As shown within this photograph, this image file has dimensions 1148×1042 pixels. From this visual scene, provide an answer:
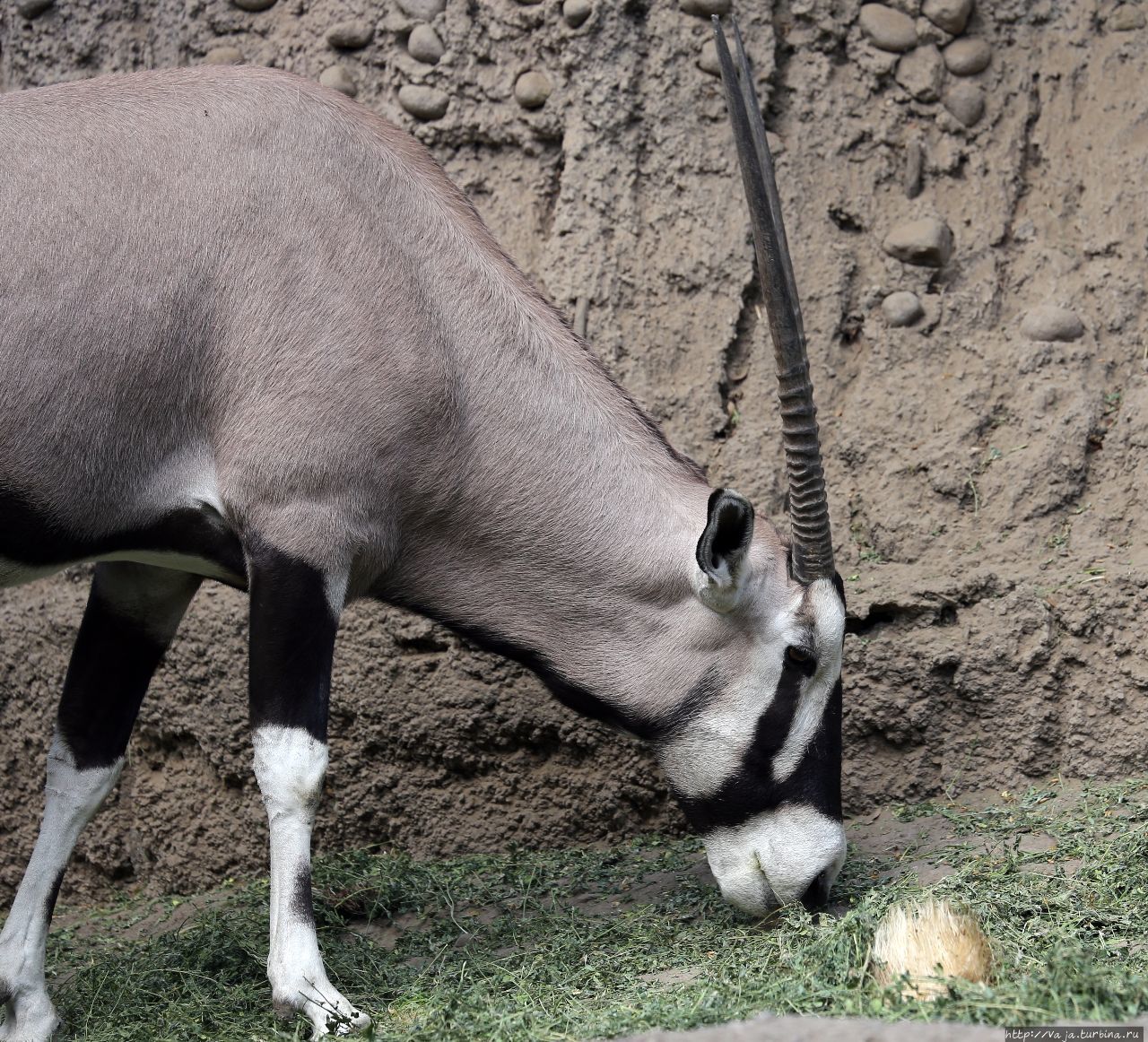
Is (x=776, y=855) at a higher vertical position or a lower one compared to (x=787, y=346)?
lower

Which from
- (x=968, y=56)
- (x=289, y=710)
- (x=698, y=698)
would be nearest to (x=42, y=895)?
(x=289, y=710)

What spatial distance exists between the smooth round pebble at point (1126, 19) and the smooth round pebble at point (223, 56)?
367 cm

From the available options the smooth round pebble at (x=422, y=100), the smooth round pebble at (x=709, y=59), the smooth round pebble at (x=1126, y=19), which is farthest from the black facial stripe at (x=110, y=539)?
the smooth round pebble at (x=1126, y=19)

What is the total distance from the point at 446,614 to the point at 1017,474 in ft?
7.90

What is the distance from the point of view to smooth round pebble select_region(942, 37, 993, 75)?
19.6 ft

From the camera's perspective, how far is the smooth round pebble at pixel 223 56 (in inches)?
243

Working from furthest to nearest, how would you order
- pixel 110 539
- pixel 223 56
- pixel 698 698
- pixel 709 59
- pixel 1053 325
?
1. pixel 223 56
2. pixel 709 59
3. pixel 1053 325
4. pixel 698 698
5. pixel 110 539

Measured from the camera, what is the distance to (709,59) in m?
5.94

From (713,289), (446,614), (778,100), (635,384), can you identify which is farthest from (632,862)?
(778,100)

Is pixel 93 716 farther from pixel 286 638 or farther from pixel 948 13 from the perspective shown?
pixel 948 13

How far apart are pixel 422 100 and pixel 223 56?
0.90 meters

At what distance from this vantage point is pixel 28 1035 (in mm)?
4035

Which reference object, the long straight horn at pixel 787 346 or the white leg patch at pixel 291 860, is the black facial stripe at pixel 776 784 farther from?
the white leg patch at pixel 291 860

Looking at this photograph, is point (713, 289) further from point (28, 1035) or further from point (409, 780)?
point (28, 1035)
